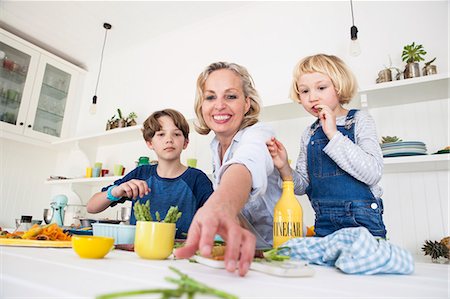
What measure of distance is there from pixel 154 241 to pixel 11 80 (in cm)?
305

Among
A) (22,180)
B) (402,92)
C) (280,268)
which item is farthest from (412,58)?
(22,180)

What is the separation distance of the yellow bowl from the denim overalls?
2.38 feet

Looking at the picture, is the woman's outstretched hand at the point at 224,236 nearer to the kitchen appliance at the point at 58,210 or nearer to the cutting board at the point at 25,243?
the cutting board at the point at 25,243

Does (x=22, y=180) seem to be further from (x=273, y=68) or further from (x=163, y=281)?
(x=163, y=281)

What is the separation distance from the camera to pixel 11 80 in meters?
2.85

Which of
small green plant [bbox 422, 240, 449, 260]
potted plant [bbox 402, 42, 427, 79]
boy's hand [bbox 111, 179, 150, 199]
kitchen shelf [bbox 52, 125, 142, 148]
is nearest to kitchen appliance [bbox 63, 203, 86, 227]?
kitchen shelf [bbox 52, 125, 142, 148]

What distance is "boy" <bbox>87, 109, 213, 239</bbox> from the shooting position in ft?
4.59

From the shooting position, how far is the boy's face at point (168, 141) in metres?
1.51

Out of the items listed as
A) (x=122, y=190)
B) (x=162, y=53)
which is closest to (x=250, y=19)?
(x=162, y=53)

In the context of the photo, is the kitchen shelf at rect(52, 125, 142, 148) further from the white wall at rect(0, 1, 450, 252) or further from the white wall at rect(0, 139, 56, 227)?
the white wall at rect(0, 139, 56, 227)

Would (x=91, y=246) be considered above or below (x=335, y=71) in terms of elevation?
below

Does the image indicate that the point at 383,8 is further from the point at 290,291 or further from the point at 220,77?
the point at 290,291

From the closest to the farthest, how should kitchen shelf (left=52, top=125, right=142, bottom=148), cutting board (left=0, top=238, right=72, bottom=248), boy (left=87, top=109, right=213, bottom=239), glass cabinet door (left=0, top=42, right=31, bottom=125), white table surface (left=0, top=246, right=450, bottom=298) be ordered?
white table surface (left=0, top=246, right=450, bottom=298) → cutting board (left=0, top=238, right=72, bottom=248) → boy (left=87, top=109, right=213, bottom=239) → kitchen shelf (left=52, top=125, right=142, bottom=148) → glass cabinet door (left=0, top=42, right=31, bottom=125)

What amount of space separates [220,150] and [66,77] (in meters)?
2.90
